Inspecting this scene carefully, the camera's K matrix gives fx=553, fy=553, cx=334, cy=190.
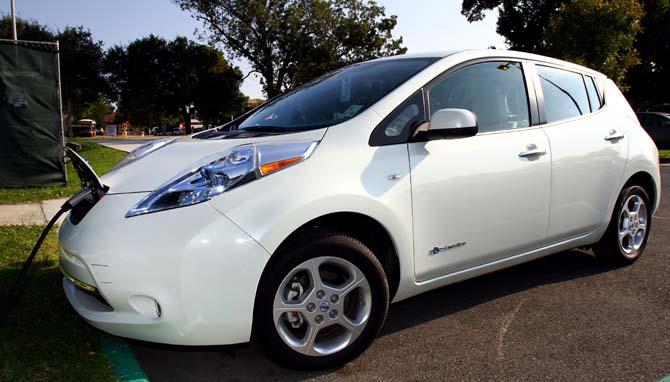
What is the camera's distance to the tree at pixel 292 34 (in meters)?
37.0

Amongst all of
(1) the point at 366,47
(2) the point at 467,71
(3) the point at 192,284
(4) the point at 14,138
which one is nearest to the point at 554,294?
(2) the point at 467,71

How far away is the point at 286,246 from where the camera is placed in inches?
101

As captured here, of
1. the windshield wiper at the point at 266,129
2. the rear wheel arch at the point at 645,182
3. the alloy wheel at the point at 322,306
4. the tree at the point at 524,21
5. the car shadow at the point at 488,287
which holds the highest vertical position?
the tree at the point at 524,21

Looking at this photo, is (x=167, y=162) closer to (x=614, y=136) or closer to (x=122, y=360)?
(x=122, y=360)

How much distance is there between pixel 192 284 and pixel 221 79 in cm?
5022

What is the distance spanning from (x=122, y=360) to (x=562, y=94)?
11.0 ft

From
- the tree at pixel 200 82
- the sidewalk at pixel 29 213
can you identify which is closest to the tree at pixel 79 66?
the tree at pixel 200 82

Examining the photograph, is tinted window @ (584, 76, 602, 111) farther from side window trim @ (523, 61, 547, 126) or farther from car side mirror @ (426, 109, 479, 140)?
car side mirror @ (426, 109, 479, 140)

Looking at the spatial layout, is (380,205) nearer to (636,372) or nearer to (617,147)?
(636,372)

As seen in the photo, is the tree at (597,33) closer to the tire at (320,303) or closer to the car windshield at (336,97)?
the car windshield at (336,97)

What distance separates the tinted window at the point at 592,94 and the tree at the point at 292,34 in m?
32.9

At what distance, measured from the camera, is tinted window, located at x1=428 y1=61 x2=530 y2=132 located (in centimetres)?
330

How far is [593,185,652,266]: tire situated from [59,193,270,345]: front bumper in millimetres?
3092

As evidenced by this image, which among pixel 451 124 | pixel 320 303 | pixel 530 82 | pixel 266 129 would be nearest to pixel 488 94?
pixel 530 82
